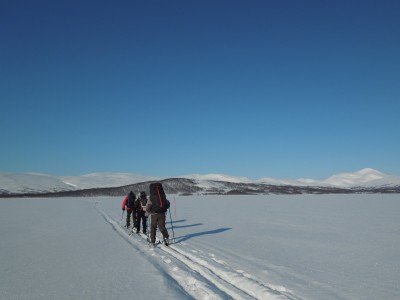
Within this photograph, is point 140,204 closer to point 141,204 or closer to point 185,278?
point 141,204

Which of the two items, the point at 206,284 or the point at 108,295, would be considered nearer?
the point at 108,295

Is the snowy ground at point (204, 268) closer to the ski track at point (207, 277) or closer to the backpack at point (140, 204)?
the ski track at point (207, 277)

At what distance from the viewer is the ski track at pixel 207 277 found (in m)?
5.25

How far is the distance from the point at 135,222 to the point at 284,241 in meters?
5.72

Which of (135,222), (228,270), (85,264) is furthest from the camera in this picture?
(135,222)

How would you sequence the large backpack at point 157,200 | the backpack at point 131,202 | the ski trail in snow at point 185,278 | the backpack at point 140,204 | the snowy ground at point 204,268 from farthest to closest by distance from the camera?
1. the backpack at point 131,202
2. the backpack at point 140,204
3. the large backpack at point 157,200
4. the snowy ground at point 204,268
5. the ski trail in snow at point 185,278

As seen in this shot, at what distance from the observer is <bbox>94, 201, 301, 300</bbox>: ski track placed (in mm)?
5246

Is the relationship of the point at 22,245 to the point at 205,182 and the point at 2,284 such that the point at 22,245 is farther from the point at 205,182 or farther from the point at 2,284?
the point at 205,182

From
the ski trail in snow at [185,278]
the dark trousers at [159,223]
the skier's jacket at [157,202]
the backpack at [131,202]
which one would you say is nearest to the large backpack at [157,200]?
the skier's jacket at [157,202]

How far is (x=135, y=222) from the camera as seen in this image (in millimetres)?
13750

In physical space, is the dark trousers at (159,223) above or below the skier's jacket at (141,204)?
below

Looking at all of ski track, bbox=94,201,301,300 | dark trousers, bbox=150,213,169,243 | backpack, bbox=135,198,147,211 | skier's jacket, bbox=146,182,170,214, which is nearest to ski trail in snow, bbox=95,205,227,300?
ski track, bbox=94,201,301,300

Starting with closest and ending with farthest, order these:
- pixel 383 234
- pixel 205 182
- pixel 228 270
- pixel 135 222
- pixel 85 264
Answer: pixel 228 270 < pixel 85 264 < pixel 383 234 < pixel 135 222 < pixel 205 182

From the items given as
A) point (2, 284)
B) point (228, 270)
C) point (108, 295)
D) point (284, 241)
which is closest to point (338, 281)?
point (228, 270)
